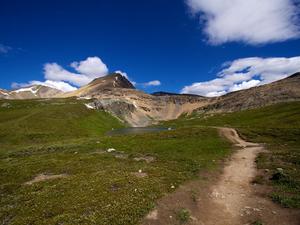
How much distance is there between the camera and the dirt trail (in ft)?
57.6

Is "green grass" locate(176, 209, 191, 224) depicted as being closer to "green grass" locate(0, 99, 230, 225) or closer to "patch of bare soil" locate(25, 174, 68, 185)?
"green grass" locate(0, 99, 230, 225)

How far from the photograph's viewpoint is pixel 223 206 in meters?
20.2

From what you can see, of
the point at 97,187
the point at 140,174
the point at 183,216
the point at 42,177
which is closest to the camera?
→ the point at 183,216

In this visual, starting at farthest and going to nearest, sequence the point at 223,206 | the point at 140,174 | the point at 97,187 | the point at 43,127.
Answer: the point at 43,127 < the point at 140,174 < the point at 97,187 < the point at 223,206

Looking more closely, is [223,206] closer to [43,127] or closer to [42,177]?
[42,177]

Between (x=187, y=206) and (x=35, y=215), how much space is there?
1257 cm

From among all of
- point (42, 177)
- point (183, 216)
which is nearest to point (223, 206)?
point (183, 216)

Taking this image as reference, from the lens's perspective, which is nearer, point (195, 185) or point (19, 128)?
point (195, 185)

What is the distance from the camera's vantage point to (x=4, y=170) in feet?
117

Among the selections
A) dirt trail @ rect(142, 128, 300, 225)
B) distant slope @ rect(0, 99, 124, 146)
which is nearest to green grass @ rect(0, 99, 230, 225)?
dirt trail @ rect(142, 128, 300, 225)

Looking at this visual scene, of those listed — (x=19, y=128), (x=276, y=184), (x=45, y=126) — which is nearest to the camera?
(x=276, y=184)

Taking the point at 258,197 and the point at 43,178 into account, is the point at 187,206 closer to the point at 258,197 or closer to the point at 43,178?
the point at 258,197

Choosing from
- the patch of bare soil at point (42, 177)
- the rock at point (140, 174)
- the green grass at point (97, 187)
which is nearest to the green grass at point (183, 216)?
the green grass at point (97, 187)

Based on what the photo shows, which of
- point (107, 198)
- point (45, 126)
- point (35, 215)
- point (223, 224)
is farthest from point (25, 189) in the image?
point (45, 126)
